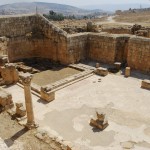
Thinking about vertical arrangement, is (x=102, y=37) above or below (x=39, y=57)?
above

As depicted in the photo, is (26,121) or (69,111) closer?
(26,121)

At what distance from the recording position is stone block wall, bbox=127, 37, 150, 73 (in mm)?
15969

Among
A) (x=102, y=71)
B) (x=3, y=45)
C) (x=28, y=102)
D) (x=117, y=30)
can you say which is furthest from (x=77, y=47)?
(x=117, y=30)

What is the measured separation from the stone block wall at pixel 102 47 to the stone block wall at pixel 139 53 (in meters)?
1.41

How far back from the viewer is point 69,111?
1162cm

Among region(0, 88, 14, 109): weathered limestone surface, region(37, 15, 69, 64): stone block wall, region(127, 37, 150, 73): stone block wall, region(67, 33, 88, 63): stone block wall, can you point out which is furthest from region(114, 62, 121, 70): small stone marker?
region(0, 88, 14, 109): weathered limestone surface

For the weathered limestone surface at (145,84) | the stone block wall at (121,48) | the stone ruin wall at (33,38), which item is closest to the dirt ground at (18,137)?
the weathered limestone surface at (145,84)

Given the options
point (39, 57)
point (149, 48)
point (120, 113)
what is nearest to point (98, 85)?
point (120, 113)

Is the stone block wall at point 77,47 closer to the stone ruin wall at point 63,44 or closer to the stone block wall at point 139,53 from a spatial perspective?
the stone ruin wall at point 63,44

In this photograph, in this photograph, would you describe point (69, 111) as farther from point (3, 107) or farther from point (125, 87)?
point (125, 87)

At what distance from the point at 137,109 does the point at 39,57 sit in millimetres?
11517

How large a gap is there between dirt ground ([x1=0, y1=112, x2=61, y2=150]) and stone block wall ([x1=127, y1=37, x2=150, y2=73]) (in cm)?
1002

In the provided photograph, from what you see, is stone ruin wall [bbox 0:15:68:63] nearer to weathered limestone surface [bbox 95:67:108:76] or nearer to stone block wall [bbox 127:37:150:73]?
weathered limestone surface [bbox 95:67:108:76]

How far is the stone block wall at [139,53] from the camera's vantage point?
16.0 m
